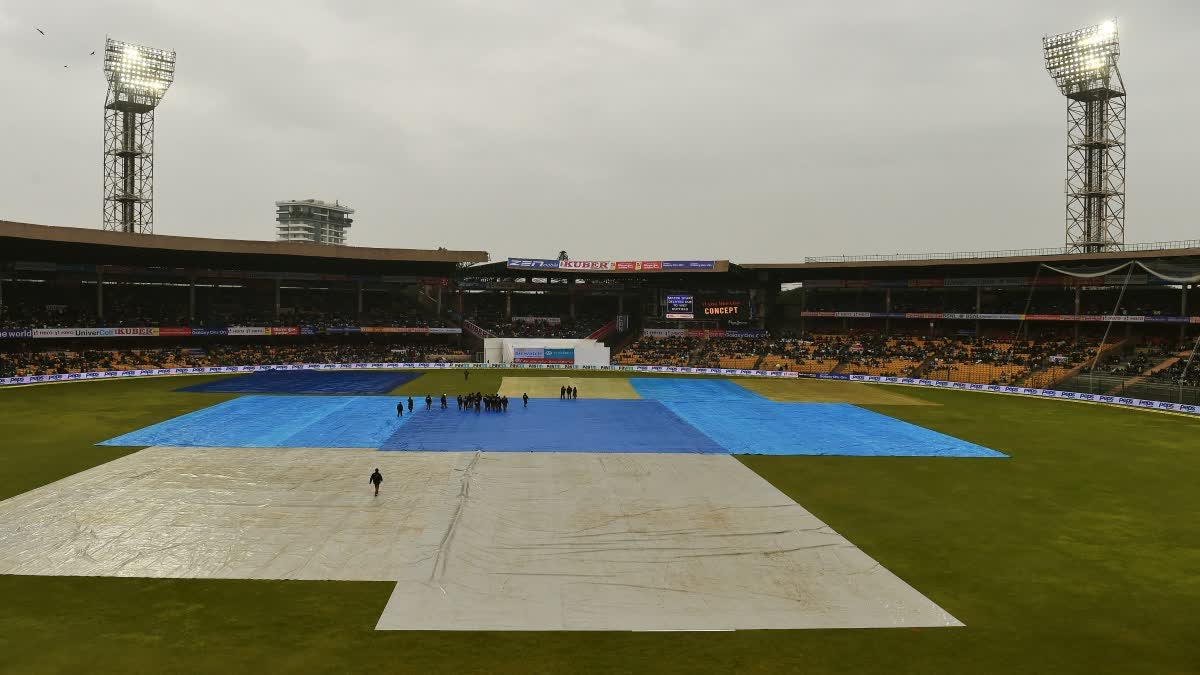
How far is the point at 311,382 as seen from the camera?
58312 millimetres

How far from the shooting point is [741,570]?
632 inches

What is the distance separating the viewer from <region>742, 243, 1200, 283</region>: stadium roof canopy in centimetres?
6272

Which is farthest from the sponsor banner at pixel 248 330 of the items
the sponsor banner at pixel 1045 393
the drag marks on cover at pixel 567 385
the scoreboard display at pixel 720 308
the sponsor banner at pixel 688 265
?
the sponsor banner at pixel 1045 393

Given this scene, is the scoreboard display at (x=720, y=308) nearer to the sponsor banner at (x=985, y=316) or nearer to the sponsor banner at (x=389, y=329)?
the sponsor banner at (x=985, y=316)

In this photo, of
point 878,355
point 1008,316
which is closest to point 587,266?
point 878,355

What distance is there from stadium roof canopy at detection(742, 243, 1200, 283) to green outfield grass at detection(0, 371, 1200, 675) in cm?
4867

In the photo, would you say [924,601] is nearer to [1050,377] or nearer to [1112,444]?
[1112,444]

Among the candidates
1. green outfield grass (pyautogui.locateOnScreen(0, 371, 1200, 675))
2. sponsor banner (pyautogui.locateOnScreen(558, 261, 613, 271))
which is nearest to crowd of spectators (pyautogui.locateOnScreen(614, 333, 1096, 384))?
sponsor banner (pyautogui.locateOnScreen(558, 261, 613, 271))

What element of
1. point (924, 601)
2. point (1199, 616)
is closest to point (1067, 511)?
point (1199, 616)

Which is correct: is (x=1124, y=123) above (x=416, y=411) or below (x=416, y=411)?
above

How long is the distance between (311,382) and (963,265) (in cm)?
6974

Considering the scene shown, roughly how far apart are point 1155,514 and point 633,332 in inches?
2856

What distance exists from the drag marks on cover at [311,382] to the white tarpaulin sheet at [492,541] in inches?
1039

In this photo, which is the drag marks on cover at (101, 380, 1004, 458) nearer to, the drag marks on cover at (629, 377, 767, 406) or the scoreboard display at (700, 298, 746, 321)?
the drag marks on cover at (629, 377, 767, 406)
